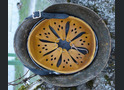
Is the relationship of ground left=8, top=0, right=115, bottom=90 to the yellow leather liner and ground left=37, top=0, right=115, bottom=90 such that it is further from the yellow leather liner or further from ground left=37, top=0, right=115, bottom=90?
the yellow leather liner

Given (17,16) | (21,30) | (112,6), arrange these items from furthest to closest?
1. (17,16)
2. (112,6)
3. (21,30)

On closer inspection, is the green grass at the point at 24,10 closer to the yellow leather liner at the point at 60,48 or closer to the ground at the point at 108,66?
the yellow leather liner at the point at 60,48

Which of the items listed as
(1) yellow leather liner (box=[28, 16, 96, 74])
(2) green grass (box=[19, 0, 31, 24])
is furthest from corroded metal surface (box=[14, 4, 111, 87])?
(2) green grass (box=[19, 0, 31, 24])

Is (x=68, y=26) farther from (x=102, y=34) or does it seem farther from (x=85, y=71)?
(x=85, y=71)

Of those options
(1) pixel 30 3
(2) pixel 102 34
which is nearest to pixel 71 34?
(2) pixel 102 34

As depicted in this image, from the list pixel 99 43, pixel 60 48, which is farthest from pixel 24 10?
pixel 99 43

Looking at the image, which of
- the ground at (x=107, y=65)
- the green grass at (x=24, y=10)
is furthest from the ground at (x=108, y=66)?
the green grass at (x=24, y=10)
